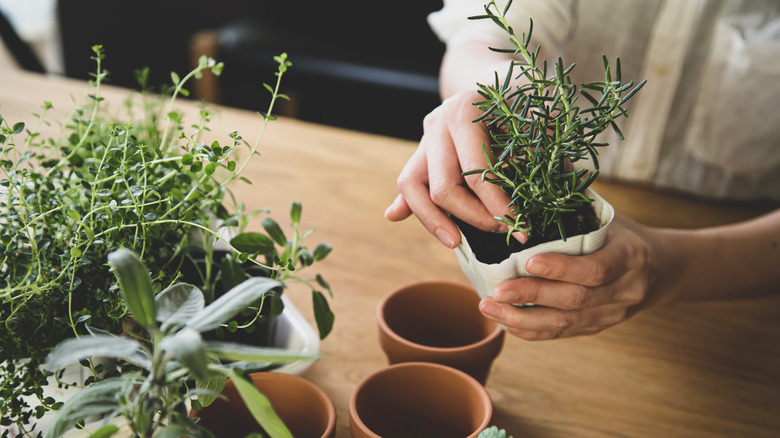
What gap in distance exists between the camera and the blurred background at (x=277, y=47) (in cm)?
241

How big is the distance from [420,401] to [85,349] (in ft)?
1.14

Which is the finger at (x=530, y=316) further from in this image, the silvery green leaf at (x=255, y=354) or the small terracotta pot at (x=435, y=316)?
the silvery green leaf at (x=255, y=354)

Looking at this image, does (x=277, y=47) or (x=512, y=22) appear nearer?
(x=512, y=22)

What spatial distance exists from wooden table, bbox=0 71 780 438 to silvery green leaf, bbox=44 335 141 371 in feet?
1.11

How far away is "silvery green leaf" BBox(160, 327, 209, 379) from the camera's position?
13.9 inches

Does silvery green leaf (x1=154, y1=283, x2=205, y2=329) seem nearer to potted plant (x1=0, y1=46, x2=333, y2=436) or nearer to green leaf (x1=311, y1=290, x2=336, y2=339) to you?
potted plant (x1=0, y1=46, x2=333, y2=436)

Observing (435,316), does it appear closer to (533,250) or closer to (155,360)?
(533,250)

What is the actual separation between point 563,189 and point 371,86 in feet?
6.15

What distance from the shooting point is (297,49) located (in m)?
2.47

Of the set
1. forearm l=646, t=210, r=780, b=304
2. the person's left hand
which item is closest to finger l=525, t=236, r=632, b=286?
the person's left hand

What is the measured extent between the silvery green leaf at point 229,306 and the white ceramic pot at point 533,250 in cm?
26

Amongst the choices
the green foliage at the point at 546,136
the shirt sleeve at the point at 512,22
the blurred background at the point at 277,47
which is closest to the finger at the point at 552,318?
the green foliage at the point at 546,136

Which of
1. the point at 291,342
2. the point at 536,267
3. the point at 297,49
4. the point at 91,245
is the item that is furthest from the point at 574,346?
the point at 297,49

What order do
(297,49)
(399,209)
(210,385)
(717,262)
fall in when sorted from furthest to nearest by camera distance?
(297,49)
(717,262)
(399,209)
(210,385)
